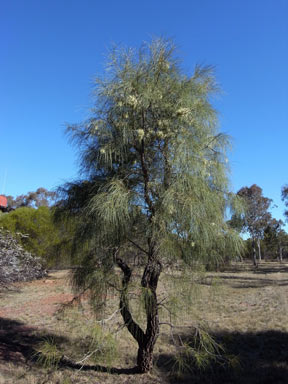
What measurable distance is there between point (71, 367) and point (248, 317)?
236 inches

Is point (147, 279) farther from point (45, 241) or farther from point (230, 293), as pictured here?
point (45, 241)

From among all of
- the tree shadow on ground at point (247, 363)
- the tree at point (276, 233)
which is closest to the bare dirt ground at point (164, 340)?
the tree shadow on ground at point (247, 363)

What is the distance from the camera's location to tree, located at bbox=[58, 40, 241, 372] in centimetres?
412

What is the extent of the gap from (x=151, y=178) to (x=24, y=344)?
5.30 meters

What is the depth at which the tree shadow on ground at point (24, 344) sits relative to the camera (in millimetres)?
5645

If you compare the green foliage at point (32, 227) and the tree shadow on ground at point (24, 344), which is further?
the green foliage at point (32, 227)

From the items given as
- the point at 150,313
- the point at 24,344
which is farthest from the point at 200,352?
the point at 24,344

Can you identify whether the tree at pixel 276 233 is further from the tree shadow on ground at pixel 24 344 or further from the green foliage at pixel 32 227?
the tree shadow on ground at pixel 24 344

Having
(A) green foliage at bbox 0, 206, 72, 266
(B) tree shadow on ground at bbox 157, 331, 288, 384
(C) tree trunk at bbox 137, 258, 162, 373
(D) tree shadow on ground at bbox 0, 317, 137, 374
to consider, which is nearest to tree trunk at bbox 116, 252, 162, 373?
(C) tree trunk at bbox 137, 258, 162, 373

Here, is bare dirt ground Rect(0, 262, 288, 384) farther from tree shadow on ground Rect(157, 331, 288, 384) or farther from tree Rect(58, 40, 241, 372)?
tree Rect(58, 40, 241, 372)

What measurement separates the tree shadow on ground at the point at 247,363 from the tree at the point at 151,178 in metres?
1.55

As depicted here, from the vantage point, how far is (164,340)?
24.3 ft

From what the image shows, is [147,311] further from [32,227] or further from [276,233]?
[276,233]

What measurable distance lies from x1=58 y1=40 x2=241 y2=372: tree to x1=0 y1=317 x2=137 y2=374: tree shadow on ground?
5.06ft
